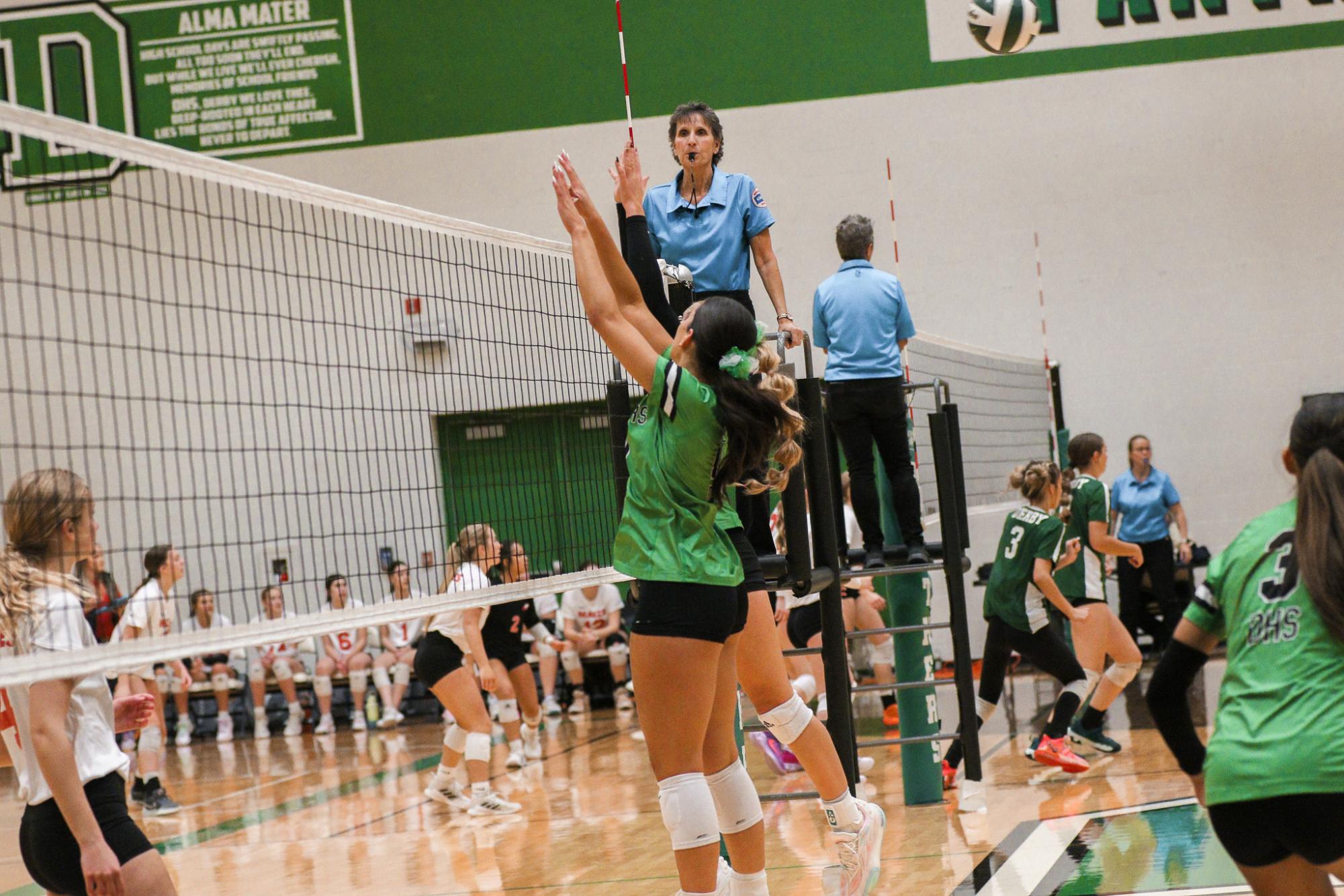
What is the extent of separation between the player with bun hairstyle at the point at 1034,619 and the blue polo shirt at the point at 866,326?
1915 mm

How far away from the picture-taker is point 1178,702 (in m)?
2.59

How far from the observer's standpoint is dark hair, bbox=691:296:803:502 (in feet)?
11.4

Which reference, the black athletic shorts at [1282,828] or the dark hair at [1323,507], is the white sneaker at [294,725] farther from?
the dark hair at [1323,507]

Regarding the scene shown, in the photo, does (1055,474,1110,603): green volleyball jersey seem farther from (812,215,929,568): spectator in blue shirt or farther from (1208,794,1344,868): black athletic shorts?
(1208,794,1344,868): black athletic shorts

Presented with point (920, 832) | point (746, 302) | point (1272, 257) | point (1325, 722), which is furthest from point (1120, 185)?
point (1325, 722)

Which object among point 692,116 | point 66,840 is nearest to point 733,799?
point 66,840

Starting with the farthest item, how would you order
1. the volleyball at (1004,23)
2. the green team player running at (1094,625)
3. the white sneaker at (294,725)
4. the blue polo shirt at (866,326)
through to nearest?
the white sneaker at (294,725) → the volleyball at (1004,23) → the green team player running at (1094,625) → the blue polo shirt at (866,326)

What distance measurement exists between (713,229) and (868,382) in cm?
179

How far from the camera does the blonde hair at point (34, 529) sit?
320cm

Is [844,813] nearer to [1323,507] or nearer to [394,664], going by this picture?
[1323,507]

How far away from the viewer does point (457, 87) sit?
1436 cm

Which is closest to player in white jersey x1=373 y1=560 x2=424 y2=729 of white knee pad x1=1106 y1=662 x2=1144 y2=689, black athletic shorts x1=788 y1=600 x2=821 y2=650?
black athletic shorts x1=788 y1=600 x2=821 y2=650

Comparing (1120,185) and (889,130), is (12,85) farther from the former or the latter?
(1120,185)

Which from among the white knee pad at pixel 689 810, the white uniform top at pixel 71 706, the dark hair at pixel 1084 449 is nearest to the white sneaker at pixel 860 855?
the white knee pad at pixel 689 810
